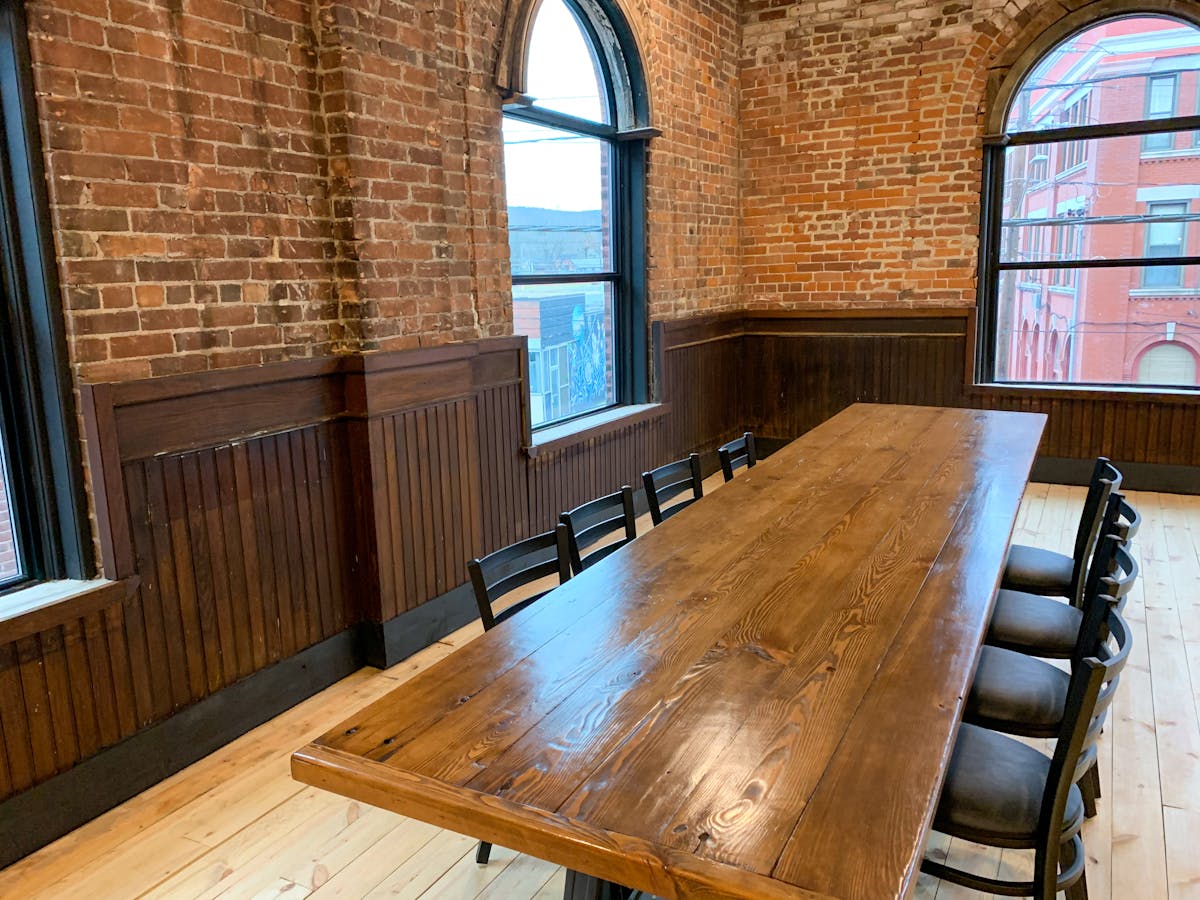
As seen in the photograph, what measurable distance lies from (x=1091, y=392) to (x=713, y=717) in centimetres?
527

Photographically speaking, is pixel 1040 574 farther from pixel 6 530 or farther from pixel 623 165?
pixel 623 165

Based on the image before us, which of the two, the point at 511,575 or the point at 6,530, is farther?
the point at 6,530

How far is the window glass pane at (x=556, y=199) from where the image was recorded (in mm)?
4297

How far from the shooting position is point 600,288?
5.25m

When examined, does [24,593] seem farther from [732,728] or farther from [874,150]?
[874,150]

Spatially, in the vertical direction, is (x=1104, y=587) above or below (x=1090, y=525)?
above

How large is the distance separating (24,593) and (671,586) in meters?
1.75

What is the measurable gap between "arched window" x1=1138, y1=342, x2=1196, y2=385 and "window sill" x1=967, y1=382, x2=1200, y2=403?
8 cm

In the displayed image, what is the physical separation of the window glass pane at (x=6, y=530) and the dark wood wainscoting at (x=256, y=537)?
0.23 metres

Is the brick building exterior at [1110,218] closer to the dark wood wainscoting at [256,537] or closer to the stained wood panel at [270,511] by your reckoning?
the stained wood panel at [270,511]

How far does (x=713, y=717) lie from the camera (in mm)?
1432

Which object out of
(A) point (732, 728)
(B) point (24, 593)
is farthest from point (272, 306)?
(A) point (732, 728)

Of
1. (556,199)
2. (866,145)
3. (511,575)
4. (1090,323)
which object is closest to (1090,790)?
(511,575)

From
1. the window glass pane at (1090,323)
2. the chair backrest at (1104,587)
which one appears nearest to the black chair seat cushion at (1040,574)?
the chair backrest at (1104,587)
